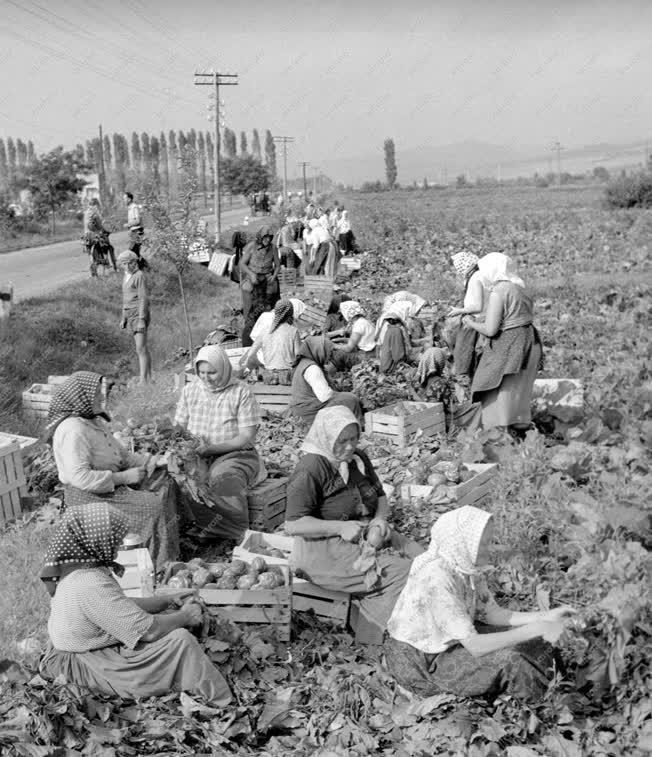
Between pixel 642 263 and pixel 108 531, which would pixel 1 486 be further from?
pixel 642 263

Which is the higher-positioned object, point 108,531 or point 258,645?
point 108,531

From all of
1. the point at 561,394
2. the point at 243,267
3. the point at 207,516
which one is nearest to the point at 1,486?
the point at 207,516

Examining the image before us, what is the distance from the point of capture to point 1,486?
21.3ft

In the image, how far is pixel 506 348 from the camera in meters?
6.79

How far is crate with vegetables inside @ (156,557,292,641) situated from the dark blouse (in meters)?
0.35

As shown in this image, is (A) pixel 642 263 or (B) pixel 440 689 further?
(A) pixel 642 263

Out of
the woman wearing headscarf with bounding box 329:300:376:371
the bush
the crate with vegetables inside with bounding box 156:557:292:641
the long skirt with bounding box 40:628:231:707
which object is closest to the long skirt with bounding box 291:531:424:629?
the crate with vegetables inside with bounding box 156:557:292:641

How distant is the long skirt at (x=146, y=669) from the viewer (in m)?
3.87

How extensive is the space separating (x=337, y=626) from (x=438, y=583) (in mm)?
1207

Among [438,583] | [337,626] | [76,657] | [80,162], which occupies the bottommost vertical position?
[337,626]

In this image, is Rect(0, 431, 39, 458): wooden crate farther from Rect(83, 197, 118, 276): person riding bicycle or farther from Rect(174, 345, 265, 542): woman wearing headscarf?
Rect(83, 197, 118, 276): person riding bicycle

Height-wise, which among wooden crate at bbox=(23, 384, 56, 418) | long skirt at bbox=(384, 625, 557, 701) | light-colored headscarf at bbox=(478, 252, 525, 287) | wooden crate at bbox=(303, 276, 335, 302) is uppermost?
light-colored headscarf at bbox=(478, 252, 525, 287)

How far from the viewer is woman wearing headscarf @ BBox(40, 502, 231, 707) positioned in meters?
A: 3.74

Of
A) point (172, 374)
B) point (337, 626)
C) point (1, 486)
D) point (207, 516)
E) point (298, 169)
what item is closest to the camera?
point (337, 626)
